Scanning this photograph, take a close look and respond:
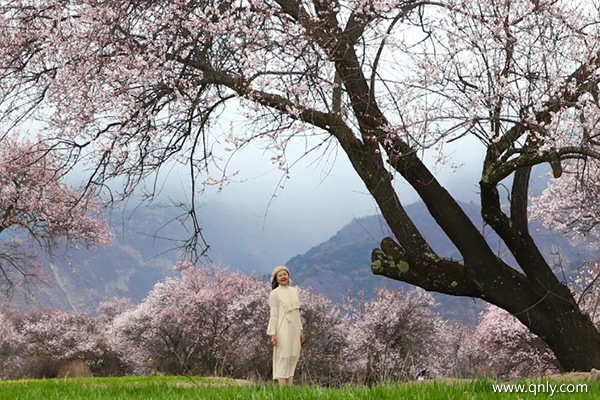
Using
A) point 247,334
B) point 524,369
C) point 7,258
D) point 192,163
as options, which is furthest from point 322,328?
point 192,163

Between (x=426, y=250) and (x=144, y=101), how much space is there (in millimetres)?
4222

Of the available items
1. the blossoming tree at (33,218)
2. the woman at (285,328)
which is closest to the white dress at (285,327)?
the woman at (285,328)

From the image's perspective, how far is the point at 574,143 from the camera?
25.8ft

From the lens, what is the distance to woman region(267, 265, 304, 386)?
8.76 meters

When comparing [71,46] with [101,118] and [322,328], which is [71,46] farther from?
[322,328]

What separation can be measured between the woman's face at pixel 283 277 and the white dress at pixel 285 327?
0.09m

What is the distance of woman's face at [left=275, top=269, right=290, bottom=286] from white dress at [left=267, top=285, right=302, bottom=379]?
9 cm

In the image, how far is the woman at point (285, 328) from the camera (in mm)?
8758

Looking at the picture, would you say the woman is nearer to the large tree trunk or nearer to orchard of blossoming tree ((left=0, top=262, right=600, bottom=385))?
the large tree trunk

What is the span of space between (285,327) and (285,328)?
0.04ft

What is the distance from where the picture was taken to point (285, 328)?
8828 mm

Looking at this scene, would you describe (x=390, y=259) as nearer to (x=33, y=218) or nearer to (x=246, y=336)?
(x=33, y=218)

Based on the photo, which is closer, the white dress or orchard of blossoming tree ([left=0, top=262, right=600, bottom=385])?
Answer: the white dress

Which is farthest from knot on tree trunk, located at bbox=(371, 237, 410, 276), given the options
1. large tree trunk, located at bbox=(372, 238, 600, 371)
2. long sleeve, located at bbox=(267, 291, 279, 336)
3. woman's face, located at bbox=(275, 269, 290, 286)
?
long sleeve, located at bbox=(267, 291, 279, 336)
